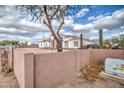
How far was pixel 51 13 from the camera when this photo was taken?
11.8 feet

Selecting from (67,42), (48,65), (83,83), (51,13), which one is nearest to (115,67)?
(83,83)

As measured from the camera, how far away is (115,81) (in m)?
3.18

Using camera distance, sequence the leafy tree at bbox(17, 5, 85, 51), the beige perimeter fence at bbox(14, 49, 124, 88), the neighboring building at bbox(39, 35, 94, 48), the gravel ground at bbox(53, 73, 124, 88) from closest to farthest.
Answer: the beige perimeter fence at bbox(14, 49, 124, 88) < the gravel ground at bbox(53, 73, 124, 88) < the leafy tree at bbox(17, 5, 85, 51) < the neighboring building at bbox(39, 35, 94, 48)

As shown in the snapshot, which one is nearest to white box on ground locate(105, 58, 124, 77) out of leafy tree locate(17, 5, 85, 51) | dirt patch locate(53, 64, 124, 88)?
dirt patch locate(53, 64, 124, 88)

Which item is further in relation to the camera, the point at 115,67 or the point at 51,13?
the point at 51,13

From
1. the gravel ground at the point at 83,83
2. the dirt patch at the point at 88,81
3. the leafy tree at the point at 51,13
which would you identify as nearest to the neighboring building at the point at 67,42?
the leafy tree at the point at 51,13

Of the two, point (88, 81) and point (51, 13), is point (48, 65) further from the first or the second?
point (51, 13)

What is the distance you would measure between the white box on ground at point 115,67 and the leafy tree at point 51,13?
→ 139 centimetres

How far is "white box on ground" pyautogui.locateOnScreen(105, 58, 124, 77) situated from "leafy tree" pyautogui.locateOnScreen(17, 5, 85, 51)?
1.39m

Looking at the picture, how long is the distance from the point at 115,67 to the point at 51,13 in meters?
2.03

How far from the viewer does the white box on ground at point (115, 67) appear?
319 cm

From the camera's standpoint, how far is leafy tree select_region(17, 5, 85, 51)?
3.43 metres

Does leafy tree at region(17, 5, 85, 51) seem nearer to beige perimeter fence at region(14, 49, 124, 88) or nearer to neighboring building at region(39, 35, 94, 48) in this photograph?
neighboring building at region(39, 35, 94, 48)
